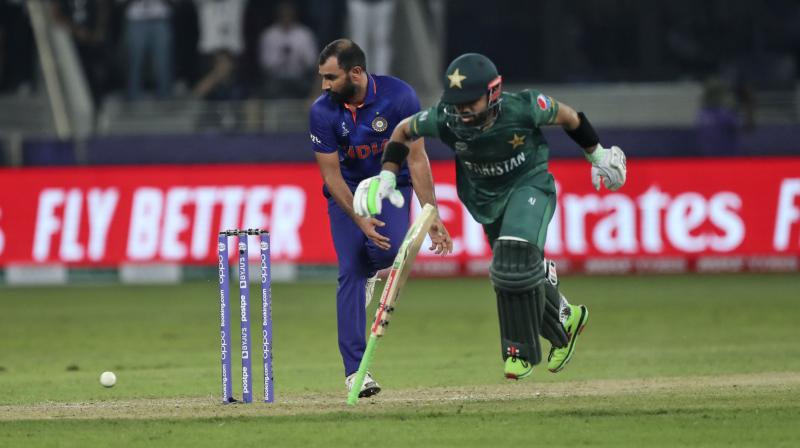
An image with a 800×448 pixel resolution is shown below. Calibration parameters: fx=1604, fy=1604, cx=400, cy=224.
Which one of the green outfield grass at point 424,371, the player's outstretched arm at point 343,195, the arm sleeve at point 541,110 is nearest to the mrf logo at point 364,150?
the player's outstretched arm at point 343,195

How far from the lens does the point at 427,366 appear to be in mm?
12000

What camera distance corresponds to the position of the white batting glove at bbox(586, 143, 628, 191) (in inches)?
346

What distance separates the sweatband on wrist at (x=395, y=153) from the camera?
8734mm

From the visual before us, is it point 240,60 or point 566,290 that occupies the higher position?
point 240,60

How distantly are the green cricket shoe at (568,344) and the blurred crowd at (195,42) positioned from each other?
12099 millimetres

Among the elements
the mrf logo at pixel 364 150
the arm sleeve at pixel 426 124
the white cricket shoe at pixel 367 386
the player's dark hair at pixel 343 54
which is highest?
the player's dark hair at pixel 343 54

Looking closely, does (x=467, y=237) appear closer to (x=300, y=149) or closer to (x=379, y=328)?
(x=300, y=149)

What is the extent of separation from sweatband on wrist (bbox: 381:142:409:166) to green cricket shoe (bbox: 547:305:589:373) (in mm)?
1434

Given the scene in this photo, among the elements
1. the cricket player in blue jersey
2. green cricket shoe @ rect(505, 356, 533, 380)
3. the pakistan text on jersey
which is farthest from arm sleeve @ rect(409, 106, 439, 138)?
green cricket shoe @ rect(505, 356, 533, 380)

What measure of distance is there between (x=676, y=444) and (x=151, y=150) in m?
13.8

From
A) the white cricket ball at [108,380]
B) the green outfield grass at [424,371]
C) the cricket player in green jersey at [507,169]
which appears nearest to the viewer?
the green outfield grass at [424,371]

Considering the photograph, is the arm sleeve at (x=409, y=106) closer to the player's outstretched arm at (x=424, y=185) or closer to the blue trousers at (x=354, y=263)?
the player's outstretched arm at (x=424, y=185)

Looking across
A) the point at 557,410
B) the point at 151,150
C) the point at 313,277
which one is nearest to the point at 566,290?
the point at 313,277

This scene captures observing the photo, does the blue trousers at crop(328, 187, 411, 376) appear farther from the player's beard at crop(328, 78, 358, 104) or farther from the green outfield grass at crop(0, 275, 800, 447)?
the player's beard at crop(328, 78, 358, 104)
